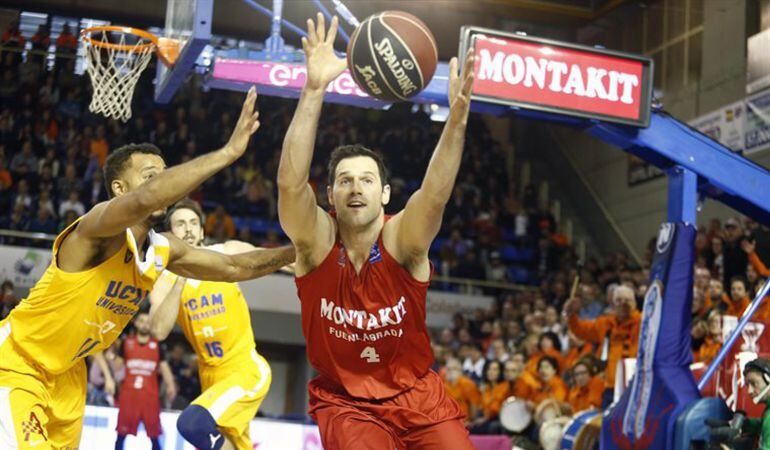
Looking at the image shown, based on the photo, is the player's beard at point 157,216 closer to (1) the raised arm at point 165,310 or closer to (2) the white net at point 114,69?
(1) the raised arm at point 165,310

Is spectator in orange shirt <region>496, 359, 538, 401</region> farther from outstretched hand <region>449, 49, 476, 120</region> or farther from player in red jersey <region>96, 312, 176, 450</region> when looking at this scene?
outstretched hand <region>449, 49, 476, 120</region>

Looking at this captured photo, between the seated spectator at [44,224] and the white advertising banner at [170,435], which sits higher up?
the seated spectator at [44,224]

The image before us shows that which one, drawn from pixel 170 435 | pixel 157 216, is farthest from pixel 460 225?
pixel 157 216

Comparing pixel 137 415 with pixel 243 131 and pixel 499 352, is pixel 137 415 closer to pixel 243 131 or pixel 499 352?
pixel 499 352

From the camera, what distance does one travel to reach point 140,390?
10344mm

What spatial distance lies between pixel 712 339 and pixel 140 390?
5661mm

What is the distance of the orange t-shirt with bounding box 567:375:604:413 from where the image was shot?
11.1m

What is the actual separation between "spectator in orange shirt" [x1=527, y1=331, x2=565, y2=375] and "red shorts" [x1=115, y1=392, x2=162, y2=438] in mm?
4511

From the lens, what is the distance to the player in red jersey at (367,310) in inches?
180

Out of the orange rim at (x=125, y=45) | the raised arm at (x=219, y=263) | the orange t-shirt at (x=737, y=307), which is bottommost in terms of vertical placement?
the orange t-shirt at (x=737, y=307)

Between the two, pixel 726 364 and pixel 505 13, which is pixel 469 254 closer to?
pixel 505 13

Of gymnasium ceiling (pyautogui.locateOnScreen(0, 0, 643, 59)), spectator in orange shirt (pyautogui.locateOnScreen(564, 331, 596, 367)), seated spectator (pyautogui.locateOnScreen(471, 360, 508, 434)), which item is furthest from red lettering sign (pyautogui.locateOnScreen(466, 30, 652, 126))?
gymnasium ceiling (pyautogui.locateOnScreen(0, 0, 643, 59))

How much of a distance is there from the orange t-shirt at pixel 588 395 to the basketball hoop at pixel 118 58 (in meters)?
5.60

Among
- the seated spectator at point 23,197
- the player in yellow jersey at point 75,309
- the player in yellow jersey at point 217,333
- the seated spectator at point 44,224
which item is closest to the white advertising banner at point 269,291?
the seated spectator at point 44,224
